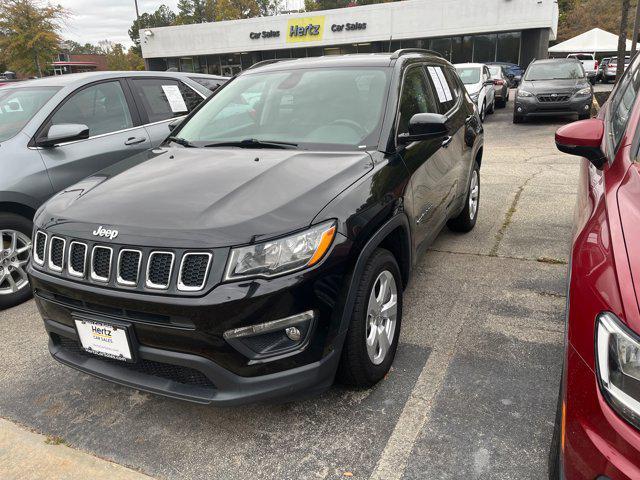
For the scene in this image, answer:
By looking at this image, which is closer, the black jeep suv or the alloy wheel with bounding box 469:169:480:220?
A: the black jeep suv

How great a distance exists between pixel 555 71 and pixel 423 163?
11.8 m

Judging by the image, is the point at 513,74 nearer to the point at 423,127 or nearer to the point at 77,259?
→ the point at 423,127

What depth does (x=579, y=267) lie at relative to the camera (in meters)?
1.76

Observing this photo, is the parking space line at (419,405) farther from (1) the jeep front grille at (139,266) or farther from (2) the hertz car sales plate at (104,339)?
(2) the hertz car sales plate at (104,339)

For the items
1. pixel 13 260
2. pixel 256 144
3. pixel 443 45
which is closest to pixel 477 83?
pixel 256 144

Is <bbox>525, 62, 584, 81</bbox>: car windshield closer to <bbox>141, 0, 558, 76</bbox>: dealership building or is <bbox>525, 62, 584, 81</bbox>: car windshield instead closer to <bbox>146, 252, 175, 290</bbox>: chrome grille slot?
<bbox>146, 252, 175, 290</bbox>: chrome grille slot

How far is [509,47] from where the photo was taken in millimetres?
29578

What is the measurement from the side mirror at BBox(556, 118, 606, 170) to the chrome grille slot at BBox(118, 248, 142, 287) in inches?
82.1

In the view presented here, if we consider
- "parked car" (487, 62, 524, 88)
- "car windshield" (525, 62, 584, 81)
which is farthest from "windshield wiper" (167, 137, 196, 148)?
"parked car" (487, 62, 524, 88)

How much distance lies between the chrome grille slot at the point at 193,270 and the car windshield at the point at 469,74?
1296 cm

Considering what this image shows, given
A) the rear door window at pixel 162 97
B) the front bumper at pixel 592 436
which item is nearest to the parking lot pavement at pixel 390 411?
the front bumper at pixel 592 436

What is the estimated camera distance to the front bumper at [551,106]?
11992 millimetres

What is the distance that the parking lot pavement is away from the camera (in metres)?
2.25

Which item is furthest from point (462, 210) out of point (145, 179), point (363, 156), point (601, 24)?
point (601, 24)
